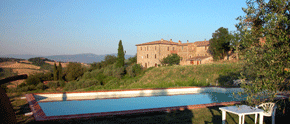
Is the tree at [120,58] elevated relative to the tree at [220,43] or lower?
lower

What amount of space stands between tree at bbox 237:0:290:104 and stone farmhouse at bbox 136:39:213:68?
108ft

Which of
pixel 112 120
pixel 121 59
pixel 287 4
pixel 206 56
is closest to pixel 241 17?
pixel 287 4

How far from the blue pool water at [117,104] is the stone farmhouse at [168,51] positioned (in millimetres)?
25635

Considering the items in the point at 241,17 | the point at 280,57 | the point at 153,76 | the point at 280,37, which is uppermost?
the point at 241,17

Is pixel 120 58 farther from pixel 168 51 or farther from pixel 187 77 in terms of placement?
pixel 187 77

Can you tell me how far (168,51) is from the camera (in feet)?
134

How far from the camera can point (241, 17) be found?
5207 mm

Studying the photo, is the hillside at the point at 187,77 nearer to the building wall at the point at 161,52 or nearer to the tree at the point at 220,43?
the building wall at the point at 161,52

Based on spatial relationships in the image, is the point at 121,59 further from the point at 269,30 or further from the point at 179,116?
the point at 269,30

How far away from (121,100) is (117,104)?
61cm

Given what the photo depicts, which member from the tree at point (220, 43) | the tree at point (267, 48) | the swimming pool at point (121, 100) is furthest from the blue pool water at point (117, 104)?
the tree at point (220, 43)

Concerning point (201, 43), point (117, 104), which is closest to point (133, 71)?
point (201, 43)

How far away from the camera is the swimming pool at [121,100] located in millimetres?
10031

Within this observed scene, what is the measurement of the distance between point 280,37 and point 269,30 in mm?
368
